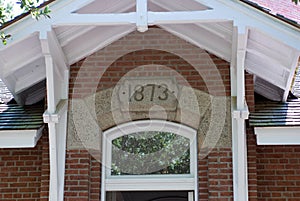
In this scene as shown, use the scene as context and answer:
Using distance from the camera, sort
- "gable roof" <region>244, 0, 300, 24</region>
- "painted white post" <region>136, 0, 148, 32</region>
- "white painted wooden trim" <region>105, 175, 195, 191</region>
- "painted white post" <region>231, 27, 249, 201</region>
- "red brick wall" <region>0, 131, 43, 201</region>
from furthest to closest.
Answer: "gable roof" <region>244, 0, 300, 24</region>
"red brick wall" <region>0, 131, 43, 201</region>
"white painted wooden trim" <region>105, 175, 195, 191</region>
"painted white post" <region>231, 27, 249, 201</region>
"painted white post" <region>136, 0, 148, 32</region>

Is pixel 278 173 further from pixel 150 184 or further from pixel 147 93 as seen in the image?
pixel 147 93

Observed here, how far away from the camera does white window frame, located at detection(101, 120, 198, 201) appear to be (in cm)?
659

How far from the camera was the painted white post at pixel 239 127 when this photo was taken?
6.02m

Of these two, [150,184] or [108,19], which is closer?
[108,19]

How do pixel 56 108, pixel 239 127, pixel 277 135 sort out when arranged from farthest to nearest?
pixel 56 108
pixel 277 135
pixel 239 127

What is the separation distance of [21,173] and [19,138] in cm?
70

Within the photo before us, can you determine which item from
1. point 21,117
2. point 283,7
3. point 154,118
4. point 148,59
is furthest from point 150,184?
point 283,7

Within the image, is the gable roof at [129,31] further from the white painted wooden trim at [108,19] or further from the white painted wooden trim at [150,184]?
the white painted wooden trim at [150,184]

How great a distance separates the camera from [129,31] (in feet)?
23.2

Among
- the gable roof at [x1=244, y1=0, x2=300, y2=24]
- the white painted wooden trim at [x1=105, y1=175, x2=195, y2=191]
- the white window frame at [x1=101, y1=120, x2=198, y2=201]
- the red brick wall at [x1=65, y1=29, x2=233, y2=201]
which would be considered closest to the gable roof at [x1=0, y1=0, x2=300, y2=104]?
the red brick wall at [x1=65, y1=29, x2=233, y2=201]

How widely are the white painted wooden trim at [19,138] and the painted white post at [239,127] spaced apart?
2441 mm

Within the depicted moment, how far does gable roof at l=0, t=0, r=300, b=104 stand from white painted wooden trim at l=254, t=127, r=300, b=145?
2.08ft

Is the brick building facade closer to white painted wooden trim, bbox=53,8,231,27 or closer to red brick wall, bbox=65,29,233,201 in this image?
red brick wall, bbox=65,29,233,201

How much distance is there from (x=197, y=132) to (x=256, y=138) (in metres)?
0.74
